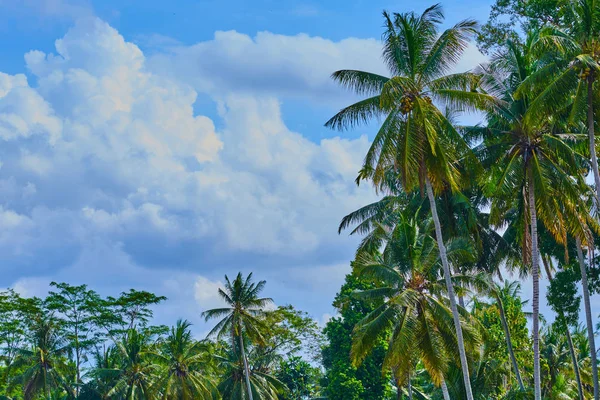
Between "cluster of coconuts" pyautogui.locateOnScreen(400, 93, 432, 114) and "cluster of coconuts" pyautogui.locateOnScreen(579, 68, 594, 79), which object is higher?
"cluster of coconuts" pyautogui.locateOnScreen(400, 93, 432, 114)

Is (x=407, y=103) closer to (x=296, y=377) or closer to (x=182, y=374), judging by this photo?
(x=182, y=374)

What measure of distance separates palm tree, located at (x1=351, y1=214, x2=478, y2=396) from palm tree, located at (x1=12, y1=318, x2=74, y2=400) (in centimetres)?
3394

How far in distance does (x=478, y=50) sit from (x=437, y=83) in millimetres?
9125

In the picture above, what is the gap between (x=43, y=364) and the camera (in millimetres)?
61188

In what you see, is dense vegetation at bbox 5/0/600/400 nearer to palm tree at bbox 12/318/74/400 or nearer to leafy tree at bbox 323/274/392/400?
leafy tree at bbox 323/274/392/400

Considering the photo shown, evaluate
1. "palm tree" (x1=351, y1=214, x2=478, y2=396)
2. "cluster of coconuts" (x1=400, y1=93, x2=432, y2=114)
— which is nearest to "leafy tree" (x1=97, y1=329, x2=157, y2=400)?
"palm tree" (x1=351, y1=214, x2=478, y2=396)

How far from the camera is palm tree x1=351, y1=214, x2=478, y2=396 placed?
105 ft

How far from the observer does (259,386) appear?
59.6m

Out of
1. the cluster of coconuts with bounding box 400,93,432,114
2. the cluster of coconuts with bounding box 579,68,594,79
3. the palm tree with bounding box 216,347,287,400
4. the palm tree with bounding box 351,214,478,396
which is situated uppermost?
the cluster of coconuts with bounding box 400,93,432,114

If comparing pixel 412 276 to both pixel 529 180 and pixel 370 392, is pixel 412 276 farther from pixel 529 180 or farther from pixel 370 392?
pixel 370 392

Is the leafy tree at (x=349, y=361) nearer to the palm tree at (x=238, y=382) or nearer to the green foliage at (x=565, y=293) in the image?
the palm tree at (x=238, y=382)

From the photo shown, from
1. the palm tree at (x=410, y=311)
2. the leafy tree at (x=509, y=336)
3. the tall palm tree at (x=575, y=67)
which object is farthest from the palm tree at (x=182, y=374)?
the tall palm tree at (x=575, y=67)

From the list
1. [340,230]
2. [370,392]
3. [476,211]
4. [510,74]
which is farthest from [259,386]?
[510,74]

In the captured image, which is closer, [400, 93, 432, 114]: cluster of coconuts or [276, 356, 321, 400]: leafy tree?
[400, 93, 432, 114]: cluster of coconuts
